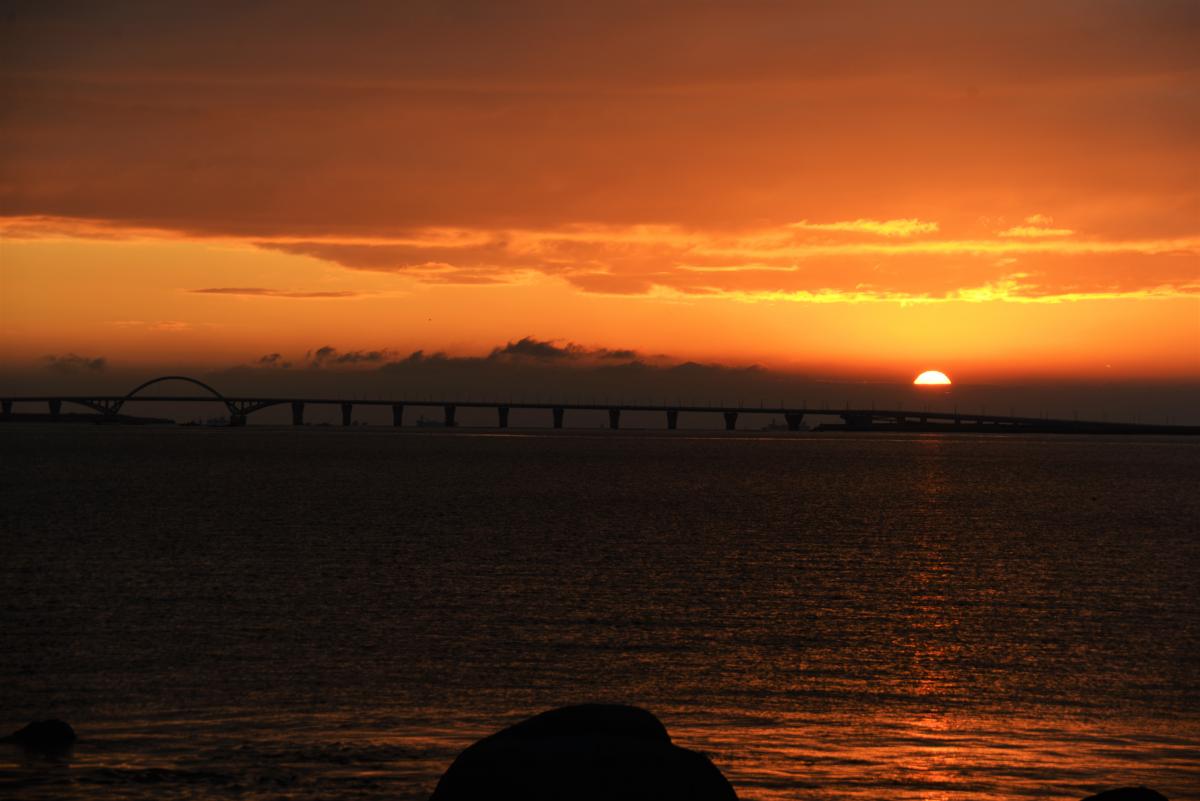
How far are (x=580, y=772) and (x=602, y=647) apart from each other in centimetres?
1895

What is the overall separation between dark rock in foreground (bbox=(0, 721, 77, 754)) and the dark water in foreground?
46cm

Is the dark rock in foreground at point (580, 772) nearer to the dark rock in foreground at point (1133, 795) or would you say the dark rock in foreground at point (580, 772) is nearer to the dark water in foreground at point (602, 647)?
the dark rock in foreground at point (1133, 795)

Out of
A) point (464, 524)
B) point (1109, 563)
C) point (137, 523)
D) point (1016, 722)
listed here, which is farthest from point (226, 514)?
point (1016, 722)

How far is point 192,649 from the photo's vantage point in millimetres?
30844

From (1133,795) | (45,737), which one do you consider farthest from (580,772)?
(45,737)

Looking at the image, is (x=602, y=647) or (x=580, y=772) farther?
(x=602, y=647)

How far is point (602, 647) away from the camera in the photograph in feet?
105

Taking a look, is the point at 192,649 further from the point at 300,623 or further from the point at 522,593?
the point at 522,593

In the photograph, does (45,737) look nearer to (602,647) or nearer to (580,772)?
(580,772)

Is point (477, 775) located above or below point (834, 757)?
above

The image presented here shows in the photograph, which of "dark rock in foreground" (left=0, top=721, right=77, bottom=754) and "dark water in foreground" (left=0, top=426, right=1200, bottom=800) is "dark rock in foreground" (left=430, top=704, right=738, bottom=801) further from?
"dark rock in foreground" (left=0, top=721, right=77, bottom=754)

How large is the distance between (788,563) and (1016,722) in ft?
91.0

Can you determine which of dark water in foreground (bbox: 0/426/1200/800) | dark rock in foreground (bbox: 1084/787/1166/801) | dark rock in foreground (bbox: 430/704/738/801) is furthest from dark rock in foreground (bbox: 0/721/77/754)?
dark rock in foreground (bbox: 1084/787/1166/801)

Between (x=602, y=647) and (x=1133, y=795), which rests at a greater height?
(x=1133, y=795)
